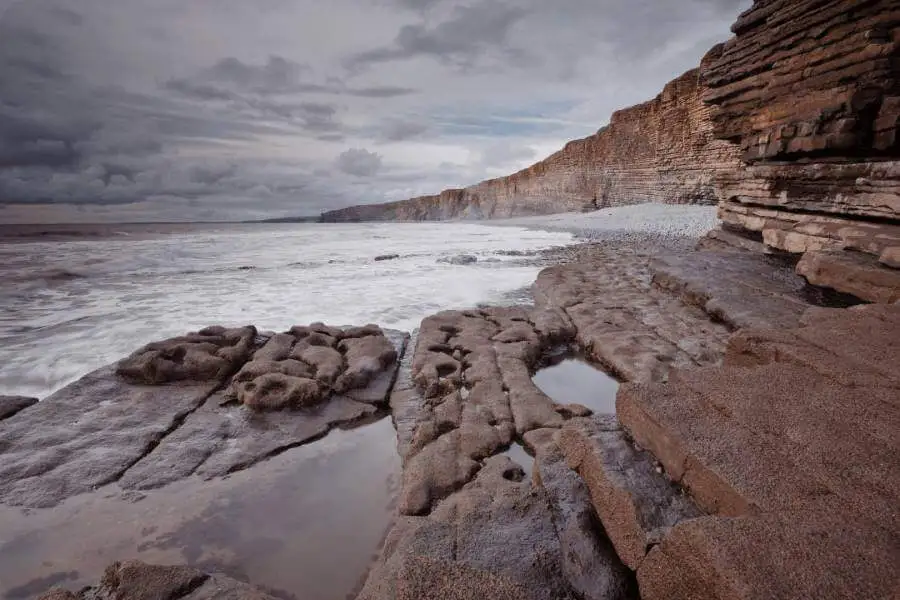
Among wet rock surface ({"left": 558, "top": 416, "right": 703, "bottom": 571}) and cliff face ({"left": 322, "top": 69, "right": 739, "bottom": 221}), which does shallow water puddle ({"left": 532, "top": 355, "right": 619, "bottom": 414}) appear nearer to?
wet rock surface ({"left": 558, "top": 416, "right": 703, "bottom": 571})

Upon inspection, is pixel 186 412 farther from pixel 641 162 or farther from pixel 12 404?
pixel 641 162

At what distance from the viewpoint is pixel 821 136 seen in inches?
214

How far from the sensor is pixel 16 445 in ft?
9.39

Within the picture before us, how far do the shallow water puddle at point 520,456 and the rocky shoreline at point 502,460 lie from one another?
0.24 ft

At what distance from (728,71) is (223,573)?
35.0 feet

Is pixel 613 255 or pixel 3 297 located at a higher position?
pixel 3 297

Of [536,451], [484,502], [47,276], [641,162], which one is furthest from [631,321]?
[641,162]

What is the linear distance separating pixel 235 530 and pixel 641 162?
28000 mm

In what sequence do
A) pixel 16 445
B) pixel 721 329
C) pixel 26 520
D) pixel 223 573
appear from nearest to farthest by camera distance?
1. pixel 223 573
2. pixel 26 520
3. pixel 16 445
4. pixel 721 329

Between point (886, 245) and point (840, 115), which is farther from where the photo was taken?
point (840, 115)

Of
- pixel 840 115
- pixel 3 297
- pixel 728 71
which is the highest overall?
pixel 728 71

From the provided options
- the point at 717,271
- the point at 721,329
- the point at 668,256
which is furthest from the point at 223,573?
the point at 668,256

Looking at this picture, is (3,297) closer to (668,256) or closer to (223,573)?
(223,573)

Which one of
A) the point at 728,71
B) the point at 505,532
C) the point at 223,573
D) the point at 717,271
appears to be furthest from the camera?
the point at 728,71
